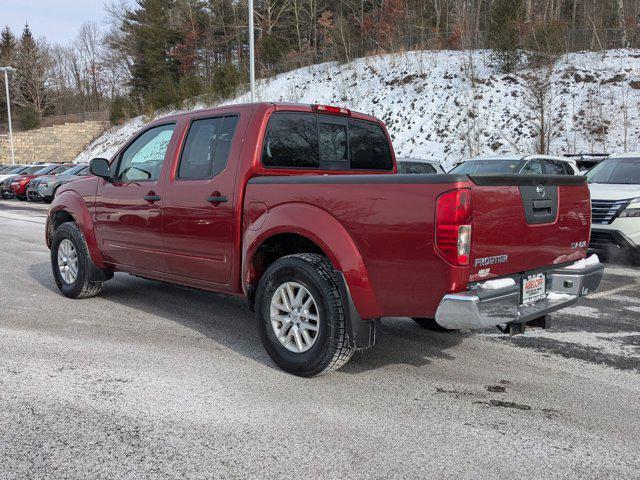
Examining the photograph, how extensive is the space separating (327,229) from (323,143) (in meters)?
1.38

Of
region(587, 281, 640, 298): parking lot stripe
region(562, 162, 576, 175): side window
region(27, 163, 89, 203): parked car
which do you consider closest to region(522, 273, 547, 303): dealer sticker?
region(587, 281, 640, 298): parking lot stripe

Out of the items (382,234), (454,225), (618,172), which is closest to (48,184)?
(618,172)

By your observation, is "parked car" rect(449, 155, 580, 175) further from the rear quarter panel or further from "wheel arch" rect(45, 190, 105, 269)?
the rear quarter panel

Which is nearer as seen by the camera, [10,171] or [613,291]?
[613,291]

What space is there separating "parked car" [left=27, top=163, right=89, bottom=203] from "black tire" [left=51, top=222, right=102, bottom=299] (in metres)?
17.8

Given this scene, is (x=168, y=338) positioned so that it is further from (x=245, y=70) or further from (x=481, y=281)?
(x=245, y=70)

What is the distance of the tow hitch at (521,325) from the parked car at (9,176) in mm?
27779

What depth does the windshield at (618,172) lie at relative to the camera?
9.73 m

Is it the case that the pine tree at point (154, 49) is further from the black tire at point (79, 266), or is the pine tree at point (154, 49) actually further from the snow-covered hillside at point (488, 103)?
the black tire at point (79, 266)

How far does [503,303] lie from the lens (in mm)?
3510

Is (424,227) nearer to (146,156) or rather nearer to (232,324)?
(232,324)

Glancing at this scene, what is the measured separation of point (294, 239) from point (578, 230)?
2.15 metres

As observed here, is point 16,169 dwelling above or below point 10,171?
above

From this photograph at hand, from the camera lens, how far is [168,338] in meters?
5.09
